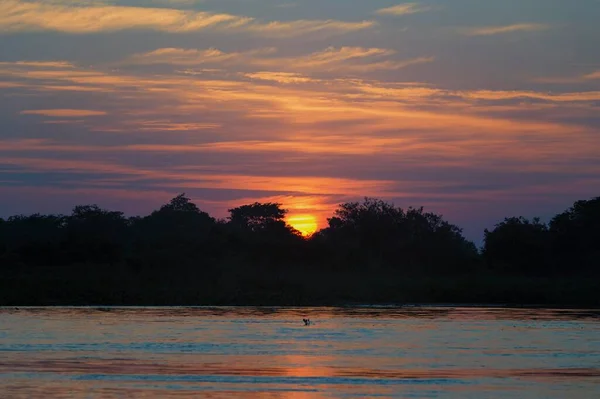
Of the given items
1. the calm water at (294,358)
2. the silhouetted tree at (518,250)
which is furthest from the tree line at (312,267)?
the calm water at (294,358)

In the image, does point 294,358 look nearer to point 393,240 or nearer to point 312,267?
point 312,267

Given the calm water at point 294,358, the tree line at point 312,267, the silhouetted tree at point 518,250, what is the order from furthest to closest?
1. the silhouetted tree at point 518,250
2. the tree line at point 312,267
3. the calm water at point 294,358

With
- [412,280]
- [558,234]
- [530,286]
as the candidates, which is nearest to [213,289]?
[412,280]

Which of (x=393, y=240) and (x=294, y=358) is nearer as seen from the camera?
(x=294, y=358)

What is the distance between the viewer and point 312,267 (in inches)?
4122

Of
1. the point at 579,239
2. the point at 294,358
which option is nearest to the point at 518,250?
the point at 579,239

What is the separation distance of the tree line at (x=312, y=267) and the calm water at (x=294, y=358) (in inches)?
1101

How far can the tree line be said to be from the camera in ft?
293

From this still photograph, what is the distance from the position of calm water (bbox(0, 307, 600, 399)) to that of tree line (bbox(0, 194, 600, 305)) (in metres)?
28.0

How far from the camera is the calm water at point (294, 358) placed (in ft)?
94.2

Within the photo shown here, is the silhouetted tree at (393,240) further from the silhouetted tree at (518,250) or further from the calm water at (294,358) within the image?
the calm water at (294,358)

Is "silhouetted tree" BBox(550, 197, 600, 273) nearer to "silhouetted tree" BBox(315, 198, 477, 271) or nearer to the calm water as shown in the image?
"silhouetted tree" BBox(315, 198, 477, 271)

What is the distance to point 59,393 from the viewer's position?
27.2m

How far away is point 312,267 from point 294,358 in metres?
67.4
